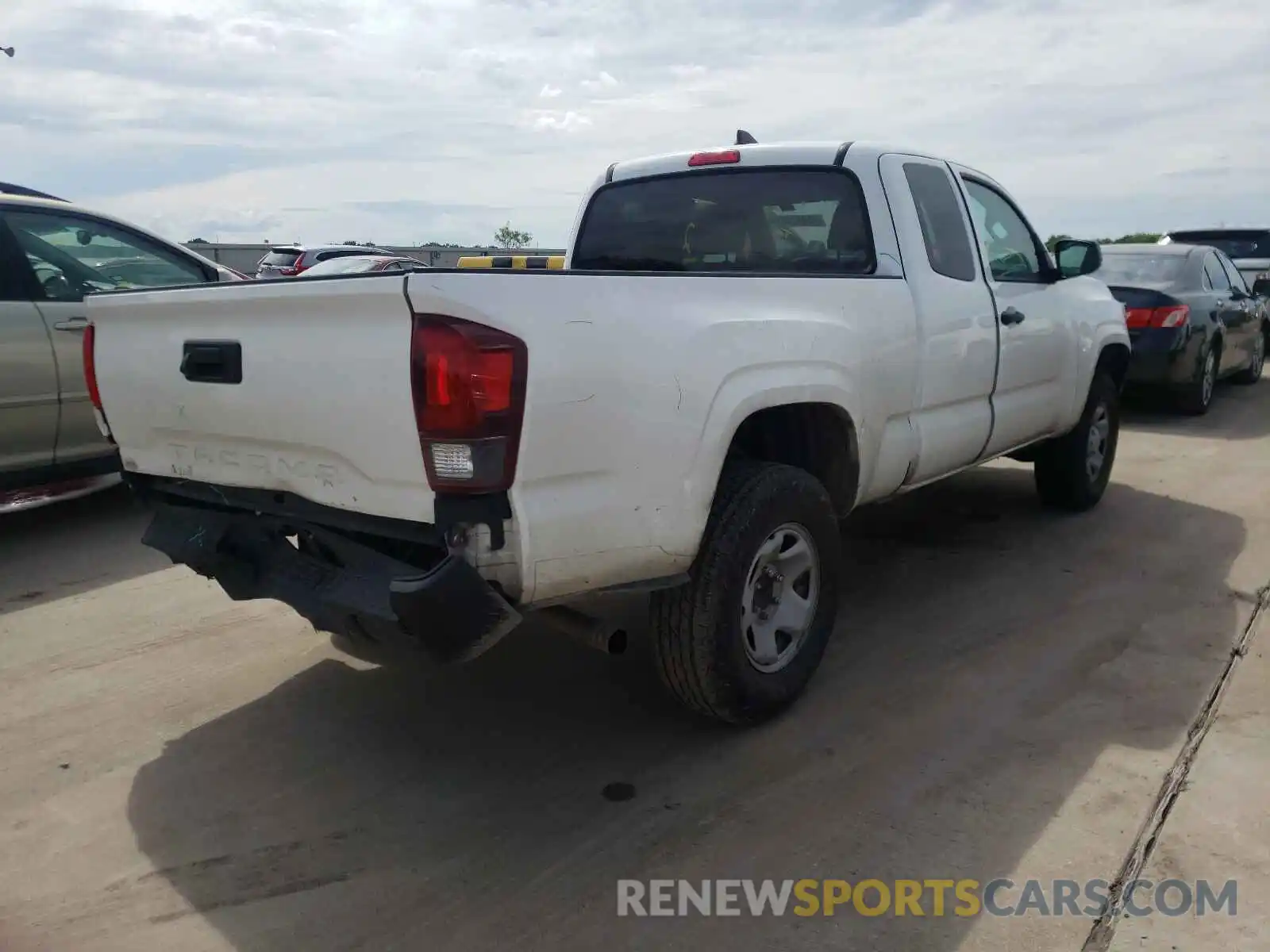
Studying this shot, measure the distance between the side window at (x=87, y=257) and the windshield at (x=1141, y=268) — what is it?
7.60 metres

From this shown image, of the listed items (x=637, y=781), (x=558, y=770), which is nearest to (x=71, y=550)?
(x=558, y=770)

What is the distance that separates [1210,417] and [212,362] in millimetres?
9129

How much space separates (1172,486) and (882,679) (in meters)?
3.95

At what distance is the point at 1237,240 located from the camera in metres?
14.1

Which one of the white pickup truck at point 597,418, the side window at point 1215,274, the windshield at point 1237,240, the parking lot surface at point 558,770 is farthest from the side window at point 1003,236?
the windshield at point 1237,240

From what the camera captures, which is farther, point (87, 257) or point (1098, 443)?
point (1098, 443)

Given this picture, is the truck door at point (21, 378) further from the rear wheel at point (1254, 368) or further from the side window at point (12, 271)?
the rear wheel at point (1254, 368)

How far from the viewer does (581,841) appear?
2.80 meters

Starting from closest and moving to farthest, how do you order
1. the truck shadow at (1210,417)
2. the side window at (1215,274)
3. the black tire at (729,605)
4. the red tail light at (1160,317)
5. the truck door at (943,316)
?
1. the black tire at (729,605)
2. the truck door at (943,316)
3. the truck shadow at (1210,417)
4. the red tail light at (1160,317)
5. the side window at (1215,274)

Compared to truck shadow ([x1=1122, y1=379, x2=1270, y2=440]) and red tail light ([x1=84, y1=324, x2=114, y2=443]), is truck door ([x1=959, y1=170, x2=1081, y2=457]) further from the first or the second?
truck shadow ([x1=1122, y1=379, x2=1270, y2=440])

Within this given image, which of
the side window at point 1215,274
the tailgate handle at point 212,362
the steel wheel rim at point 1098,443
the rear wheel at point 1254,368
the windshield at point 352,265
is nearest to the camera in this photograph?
the tailgate handle at point 212,362

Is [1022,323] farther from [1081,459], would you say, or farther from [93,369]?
[93,369]

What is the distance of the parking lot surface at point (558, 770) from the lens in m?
2.52

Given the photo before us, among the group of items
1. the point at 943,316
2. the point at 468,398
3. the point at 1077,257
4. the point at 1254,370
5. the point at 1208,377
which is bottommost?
the point at 1254,370
